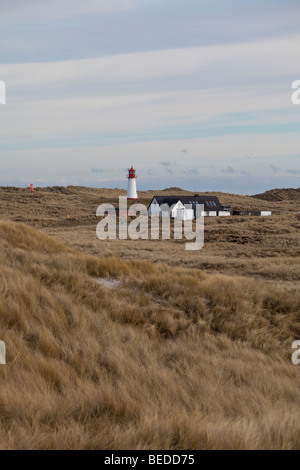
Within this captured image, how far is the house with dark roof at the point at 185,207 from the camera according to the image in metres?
67.3

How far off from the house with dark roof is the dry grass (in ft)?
172

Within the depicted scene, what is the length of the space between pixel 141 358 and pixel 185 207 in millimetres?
60972

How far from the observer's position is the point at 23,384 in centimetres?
593

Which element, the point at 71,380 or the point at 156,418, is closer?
the point at 156,418

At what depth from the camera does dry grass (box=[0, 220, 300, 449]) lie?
14.3ft

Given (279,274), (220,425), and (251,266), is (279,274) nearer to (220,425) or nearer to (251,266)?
(251,266)

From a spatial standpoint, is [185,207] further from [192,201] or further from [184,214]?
[192,201]

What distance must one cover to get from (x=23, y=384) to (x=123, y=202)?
252 ft

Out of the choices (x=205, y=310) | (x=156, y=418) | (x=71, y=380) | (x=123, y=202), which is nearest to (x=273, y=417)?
(x=156, y=418)

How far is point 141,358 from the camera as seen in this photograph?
788 centimetres
